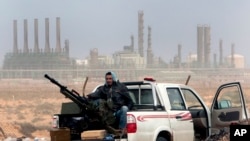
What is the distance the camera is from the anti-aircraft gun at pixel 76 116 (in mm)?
9914

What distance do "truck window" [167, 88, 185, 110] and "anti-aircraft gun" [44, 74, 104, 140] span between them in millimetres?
1593

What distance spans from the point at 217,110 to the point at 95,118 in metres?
2.90

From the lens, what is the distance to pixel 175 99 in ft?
36.4

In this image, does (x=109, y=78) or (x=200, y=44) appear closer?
(x=109, y=78)

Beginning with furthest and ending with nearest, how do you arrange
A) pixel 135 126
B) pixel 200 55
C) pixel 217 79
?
pixel 200 55 < pixel 217 79 < pixel 135 126

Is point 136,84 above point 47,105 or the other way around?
above

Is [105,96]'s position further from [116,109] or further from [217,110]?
[217,110]

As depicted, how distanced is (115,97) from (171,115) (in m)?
1.13

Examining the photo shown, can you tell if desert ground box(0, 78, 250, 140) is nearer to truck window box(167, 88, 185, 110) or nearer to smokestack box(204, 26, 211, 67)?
truck window box(167, 88, 185, 110)

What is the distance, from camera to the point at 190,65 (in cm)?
14512

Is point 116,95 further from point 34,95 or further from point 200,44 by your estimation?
point 200,44

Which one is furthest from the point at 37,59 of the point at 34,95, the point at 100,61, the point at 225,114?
the point at 225,114

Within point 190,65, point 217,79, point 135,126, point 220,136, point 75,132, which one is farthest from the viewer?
point 190,65

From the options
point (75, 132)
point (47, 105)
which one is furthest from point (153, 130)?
point (47, 105)
